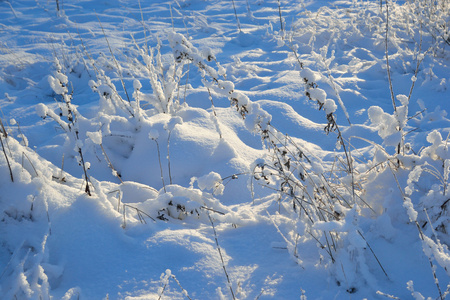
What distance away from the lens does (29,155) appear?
1.59 m

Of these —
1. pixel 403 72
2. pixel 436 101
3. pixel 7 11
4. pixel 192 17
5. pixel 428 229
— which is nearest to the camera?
pixel 428 229

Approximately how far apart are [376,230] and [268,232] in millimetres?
434

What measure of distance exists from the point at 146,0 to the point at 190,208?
5725 mm

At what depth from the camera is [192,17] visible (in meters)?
5.15

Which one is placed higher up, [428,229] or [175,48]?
[175,48]

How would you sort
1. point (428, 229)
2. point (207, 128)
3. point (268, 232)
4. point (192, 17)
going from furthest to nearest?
1. point (192, 17)
2. point (207, 128)
3. point (268, 232)
4. point (428, 229)

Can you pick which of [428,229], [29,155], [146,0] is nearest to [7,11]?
[146,0]

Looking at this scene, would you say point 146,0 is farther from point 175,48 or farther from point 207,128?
point 175,48

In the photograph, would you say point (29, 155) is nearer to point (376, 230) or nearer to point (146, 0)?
point (376, 230)

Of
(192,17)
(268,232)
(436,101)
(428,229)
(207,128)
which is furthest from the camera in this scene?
(192,17)

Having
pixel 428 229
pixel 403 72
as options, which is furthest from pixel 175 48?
pixel 403 72

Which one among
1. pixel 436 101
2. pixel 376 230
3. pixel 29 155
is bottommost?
pixel 436 101

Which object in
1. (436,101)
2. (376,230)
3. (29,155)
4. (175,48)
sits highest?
(175,48)

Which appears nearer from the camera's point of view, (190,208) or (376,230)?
(376,230)
